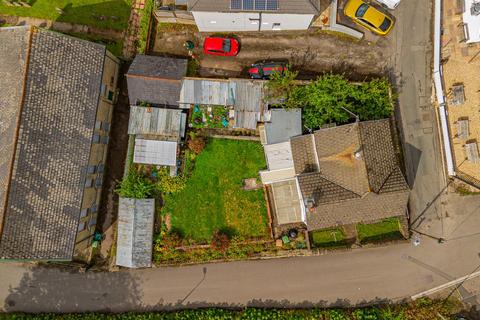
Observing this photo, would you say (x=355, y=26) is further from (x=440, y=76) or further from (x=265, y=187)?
(x=265, y=187)

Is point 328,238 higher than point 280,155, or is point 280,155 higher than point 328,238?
point 280,155

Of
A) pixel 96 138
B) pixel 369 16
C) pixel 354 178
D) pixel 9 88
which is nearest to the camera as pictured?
pixel 9 88

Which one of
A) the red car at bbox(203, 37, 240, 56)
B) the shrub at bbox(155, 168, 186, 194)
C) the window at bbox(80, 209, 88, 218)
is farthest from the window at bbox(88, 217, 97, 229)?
the red car at bbox(203, 37, 240, 56)

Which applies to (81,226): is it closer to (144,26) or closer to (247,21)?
(144,26)

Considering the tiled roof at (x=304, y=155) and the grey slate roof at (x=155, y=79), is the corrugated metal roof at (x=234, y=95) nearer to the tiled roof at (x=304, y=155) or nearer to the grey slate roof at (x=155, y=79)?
the grey slate roof at (x=155, y=79)

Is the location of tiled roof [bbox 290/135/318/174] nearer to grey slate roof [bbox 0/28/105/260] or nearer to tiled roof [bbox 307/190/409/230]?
tiled roof [bbox 307/190/409/230]

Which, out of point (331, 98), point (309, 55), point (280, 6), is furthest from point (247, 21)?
point (331, 98)

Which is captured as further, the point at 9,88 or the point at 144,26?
the point at 144,26
